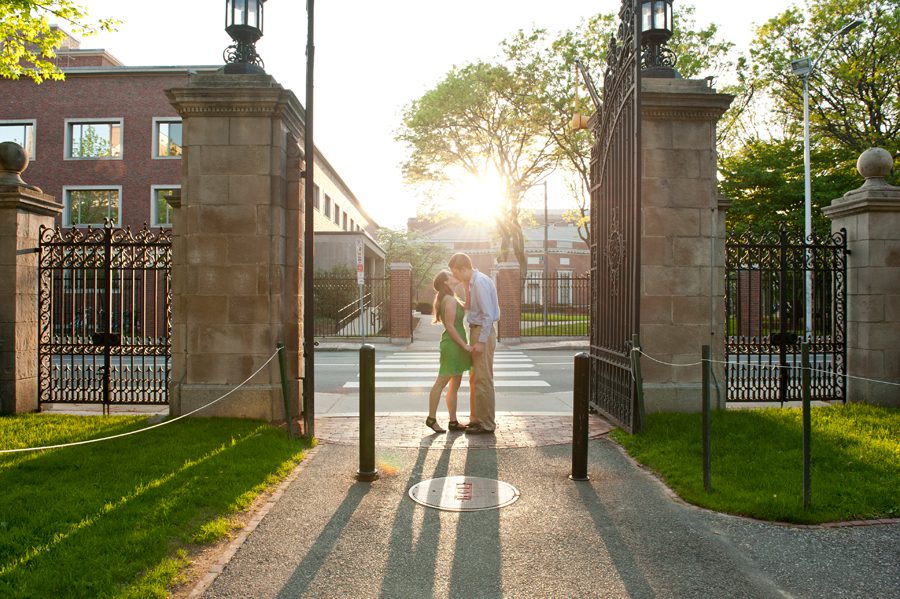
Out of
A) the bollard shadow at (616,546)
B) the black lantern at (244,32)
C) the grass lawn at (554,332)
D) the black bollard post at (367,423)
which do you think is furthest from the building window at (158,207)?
the bollard shadow at (616,546)

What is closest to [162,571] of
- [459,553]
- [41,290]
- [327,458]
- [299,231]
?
[459,553]

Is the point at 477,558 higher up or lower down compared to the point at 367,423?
lower down

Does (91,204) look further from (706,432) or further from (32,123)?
(706,432)

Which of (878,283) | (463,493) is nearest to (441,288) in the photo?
(463,493)

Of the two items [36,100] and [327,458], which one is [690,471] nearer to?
[327,458]

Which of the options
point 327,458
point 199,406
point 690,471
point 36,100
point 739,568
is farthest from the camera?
point 36,100

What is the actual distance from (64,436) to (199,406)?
1.32 m

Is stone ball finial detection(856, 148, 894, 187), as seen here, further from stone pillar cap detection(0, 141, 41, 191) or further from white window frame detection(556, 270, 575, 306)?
white window frame detection(556, 270, 575, 306)

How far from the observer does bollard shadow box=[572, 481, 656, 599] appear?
3.48 m

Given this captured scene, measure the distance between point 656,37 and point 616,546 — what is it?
616 centimetres

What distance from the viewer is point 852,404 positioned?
27.7 ft

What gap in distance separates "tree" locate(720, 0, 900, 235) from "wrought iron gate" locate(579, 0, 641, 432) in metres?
18.0

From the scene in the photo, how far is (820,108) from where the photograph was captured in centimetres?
2603

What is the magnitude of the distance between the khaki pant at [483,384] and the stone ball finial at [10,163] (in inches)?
237
